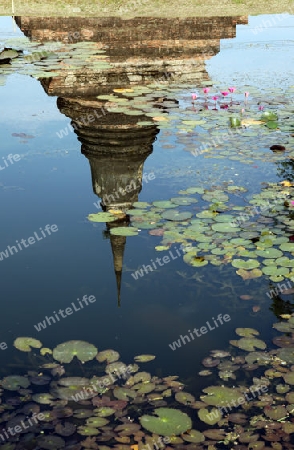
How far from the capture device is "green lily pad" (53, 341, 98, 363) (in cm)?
455

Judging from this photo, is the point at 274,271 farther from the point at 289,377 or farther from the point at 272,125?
the point at 272,125

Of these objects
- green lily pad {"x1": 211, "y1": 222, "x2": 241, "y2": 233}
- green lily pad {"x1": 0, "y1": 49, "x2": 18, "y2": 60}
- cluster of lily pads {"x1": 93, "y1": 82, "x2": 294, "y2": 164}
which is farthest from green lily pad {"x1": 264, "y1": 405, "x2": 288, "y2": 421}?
green lily pad {"x1": 0, "y1": 49, "x2": 18, "y2": 60}

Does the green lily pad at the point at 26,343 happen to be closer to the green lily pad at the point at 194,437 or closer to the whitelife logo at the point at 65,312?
the whitelife logo at the point at 65,312

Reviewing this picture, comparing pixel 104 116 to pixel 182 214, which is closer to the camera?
pixel 182 214

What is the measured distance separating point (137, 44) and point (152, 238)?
40.2ft

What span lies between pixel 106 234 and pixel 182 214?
802 millimetres

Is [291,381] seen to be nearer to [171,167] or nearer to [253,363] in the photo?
[253,363]

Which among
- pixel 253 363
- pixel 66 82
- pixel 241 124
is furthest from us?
pixel 66 82

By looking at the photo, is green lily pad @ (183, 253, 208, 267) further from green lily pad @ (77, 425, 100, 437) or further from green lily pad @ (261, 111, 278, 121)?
green lily pad @ (261, 111, 278, 121)

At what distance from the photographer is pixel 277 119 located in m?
9.95

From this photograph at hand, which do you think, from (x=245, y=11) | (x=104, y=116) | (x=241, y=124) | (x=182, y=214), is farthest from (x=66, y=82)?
(x=245, y=11)

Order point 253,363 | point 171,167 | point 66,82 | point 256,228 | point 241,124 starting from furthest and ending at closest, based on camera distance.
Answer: point 66,82 → point 241,124 → point 171,167 → point 256,228 → point 253,363

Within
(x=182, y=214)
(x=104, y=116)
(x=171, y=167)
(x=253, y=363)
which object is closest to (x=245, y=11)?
(x=104, y=116)

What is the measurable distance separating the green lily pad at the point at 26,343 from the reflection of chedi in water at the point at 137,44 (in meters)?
8.26
